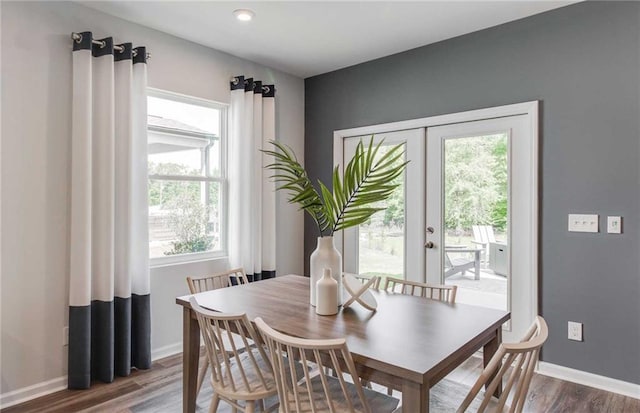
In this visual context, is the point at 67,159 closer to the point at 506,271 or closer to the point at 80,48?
the point at 80,48

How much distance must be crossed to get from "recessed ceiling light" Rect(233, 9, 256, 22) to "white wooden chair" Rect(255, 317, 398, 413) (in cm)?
230

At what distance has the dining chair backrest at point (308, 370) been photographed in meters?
1.34

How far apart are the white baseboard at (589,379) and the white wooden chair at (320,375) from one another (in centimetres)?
184

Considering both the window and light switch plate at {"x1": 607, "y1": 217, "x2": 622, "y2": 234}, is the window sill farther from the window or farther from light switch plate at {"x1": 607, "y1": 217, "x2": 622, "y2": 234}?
light switch plate at {"x1": 607, "y1": 217, "x2": 622, "y2": 234}

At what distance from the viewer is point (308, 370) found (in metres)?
1.50

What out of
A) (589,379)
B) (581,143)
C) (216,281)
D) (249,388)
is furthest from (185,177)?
(589,379)

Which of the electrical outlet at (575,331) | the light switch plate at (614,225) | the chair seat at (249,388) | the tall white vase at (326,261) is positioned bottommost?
the electrical outlet at (575,331)

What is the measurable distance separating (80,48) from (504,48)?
10.0ft

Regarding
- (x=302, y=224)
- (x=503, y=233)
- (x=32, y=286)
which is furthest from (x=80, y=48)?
(x=503, y=233)

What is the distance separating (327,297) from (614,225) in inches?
82.0

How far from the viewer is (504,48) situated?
3.13 m

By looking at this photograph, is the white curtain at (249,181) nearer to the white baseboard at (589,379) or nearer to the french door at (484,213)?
the french door at (484,213)

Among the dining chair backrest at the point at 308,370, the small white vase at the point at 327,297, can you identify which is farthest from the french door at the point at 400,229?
the dining chair backrest at the point at 308,370

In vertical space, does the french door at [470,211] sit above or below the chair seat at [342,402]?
above
